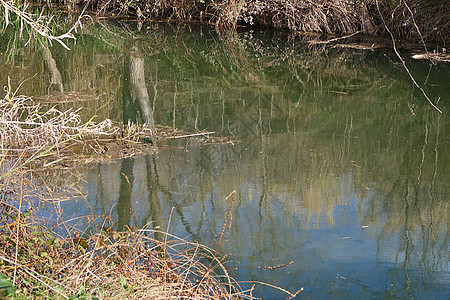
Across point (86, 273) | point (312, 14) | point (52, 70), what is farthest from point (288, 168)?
point (312, 14)

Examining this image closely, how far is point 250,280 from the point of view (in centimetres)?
373

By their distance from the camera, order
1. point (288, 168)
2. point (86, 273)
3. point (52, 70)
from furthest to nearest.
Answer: point (52, 70) → point (288, 168) → point (86, 273)

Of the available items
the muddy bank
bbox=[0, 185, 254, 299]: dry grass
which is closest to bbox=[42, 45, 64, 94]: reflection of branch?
bbox=[0, 185, 254, 299]: dry grass

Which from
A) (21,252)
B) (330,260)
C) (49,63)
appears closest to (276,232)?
(330,260)

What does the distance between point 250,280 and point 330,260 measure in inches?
23.5

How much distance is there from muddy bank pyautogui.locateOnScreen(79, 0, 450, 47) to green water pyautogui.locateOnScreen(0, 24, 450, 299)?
214 cm

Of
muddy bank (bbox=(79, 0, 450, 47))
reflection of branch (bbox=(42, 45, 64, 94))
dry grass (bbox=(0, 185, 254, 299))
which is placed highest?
muddy bank (bbox=(79, 0, 450, 47))

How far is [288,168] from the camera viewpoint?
5566 millimetres

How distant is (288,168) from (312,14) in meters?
8.40

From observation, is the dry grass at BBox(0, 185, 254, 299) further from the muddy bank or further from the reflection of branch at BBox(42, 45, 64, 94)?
the muddy bank

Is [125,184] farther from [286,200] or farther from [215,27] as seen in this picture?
[215,27]

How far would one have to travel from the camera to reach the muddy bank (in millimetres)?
11648

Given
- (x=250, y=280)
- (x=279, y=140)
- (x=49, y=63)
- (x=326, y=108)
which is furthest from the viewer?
(x=49, y=63)

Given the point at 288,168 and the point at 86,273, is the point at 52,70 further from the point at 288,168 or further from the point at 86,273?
the point at 86,273
